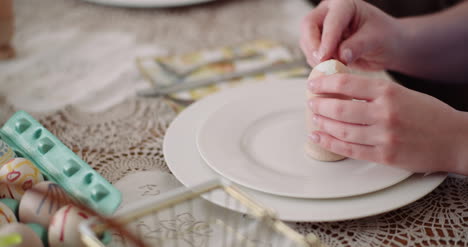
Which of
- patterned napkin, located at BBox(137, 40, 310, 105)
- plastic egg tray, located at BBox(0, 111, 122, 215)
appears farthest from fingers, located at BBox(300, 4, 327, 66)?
plastic egg tray, located at BBox(0, 111, 122, 215)

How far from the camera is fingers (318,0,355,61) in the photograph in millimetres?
664

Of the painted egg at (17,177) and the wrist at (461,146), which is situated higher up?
the painted egg at (17,177)

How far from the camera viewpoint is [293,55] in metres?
0.93

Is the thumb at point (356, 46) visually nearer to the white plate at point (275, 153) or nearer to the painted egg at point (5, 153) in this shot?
the white plate at point (275, 153)

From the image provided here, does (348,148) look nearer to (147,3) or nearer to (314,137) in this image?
(314,137)

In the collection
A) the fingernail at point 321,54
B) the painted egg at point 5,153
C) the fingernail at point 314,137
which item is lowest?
the fingernail at point 314,137

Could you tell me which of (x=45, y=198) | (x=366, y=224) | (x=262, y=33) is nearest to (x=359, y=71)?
(x=262, y=33)

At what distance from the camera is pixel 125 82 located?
0.86m

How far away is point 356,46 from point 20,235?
0.54 m

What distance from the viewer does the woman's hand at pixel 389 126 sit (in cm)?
54

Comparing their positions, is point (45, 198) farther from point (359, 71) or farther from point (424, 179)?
point (359, 71)

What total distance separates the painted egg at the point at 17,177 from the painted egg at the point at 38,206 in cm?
2

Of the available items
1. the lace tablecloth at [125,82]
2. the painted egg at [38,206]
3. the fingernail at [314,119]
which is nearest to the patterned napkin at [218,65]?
the lace tablecloth at [125,82]

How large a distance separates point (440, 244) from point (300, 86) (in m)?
0.33
